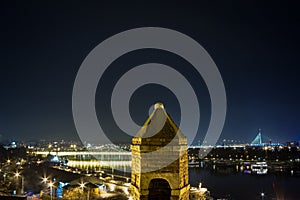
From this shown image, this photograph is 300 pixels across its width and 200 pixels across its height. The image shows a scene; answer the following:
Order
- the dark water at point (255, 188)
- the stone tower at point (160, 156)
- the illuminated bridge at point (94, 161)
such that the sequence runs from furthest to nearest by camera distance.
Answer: the illuminated bridge at point (94, 161) → the dark water at point (255, 188) → the stone tower at point (160, 156)

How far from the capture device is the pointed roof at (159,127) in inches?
210

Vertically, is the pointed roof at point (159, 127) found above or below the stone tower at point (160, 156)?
above

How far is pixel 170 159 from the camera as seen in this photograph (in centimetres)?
534

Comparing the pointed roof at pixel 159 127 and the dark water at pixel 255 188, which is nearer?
the pointed roof at pixel 159 127

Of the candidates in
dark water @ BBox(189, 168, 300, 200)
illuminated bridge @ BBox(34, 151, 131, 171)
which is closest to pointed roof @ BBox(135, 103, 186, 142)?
dark water @ BBox(189, 168, 300, 200)

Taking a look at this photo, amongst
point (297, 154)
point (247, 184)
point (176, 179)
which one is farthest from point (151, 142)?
point (297, 154)

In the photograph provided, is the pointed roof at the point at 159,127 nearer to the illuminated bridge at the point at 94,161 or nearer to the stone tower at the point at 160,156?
the stone tower at the point at 160,156

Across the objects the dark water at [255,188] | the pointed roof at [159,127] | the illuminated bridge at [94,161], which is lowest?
the illuminated bridge at [94,161]

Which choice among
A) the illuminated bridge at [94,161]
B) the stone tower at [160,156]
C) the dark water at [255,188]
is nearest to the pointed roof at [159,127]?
the stone tower at [160,156]

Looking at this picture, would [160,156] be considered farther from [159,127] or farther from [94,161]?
[94,161]

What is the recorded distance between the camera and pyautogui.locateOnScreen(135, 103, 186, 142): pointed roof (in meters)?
5.33

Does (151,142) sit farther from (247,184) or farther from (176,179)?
(247,184)

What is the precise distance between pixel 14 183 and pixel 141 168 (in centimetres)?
3215

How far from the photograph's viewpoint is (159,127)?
5398 millimetres
